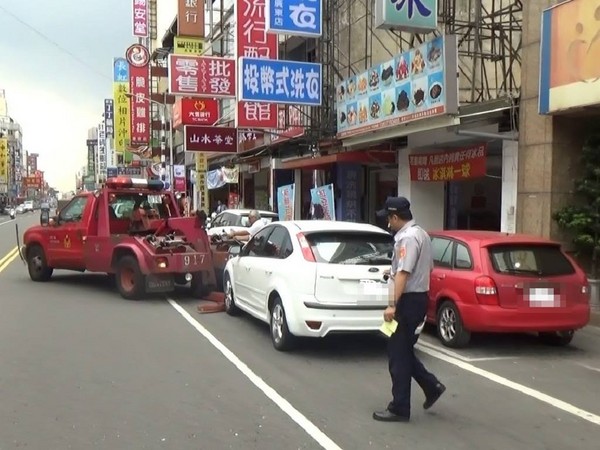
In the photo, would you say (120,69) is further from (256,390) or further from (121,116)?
(256,390)

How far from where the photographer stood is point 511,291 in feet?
24.7

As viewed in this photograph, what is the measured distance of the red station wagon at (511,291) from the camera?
7.53 metres

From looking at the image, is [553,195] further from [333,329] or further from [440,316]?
[333,329]

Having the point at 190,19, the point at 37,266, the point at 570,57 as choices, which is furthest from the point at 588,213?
the point at 190,19

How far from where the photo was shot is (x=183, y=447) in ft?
15.3

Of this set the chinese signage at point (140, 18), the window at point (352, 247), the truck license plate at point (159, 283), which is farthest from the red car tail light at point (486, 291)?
the chinese signage at point (140, 18)

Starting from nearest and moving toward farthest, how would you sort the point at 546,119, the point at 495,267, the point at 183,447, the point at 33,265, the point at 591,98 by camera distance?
the point at 183,447 < the point at 495,267 < the point at 591,98 < the point at 546,119 < the point at 33,265

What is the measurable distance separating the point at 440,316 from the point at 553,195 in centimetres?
463

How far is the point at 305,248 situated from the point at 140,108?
43.5m

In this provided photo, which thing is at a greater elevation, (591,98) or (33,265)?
(591,98)

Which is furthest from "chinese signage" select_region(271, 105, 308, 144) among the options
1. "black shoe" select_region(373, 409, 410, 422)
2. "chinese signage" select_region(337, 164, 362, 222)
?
"black shoe" select_region(373, 409, 410, 422)

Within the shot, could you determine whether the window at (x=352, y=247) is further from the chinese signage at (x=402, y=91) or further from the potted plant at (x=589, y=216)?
the chinese signage at (x=402, y=91)

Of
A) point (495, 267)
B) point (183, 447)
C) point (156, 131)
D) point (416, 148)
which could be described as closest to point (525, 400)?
point (495, 267)

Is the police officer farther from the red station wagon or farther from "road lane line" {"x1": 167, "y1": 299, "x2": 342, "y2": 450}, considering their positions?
the red station wagon
